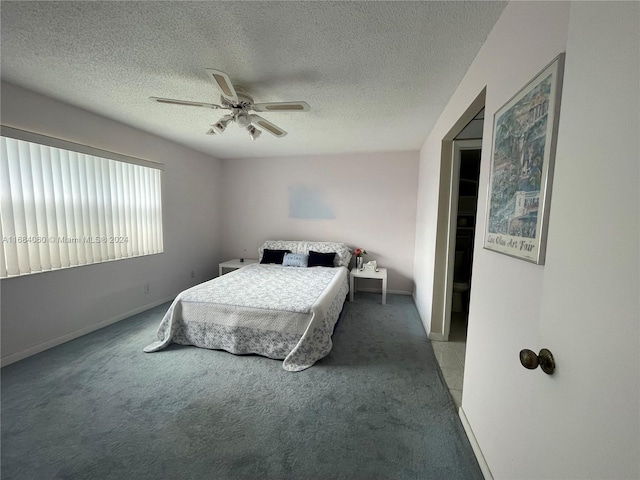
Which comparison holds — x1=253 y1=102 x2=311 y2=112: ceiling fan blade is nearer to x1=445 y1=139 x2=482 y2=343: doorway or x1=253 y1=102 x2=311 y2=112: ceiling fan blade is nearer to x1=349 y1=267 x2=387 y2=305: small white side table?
x1=445 y1=139 x2=482 y2=343: doorway

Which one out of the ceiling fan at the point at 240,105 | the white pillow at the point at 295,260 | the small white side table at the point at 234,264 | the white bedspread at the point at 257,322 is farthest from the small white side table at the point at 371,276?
the ceiling fan at the point at 240,105

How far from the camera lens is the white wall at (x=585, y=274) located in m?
0.46

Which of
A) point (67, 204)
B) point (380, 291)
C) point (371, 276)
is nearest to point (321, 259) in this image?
point (371, 276)

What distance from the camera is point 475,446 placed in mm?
1354

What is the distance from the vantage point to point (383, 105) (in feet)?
7.44

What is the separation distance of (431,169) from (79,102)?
3.62 meters

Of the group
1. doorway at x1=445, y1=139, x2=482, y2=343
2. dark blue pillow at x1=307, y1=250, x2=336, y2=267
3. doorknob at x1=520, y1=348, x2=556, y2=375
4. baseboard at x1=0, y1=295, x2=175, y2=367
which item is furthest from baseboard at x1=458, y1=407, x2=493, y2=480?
baseboard at x1=0, y1=295, x2=175, y2=367

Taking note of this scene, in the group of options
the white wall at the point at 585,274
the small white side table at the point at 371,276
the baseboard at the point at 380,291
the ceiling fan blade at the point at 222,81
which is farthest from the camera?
the baseboard at the point at 380,291

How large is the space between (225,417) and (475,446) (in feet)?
4.87

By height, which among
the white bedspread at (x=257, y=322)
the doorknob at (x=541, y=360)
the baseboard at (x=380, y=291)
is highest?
the doorknob at (x=541, y=360)

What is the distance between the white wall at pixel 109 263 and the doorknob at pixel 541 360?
11.3 ft

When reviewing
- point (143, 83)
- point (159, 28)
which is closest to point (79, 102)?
point (143, 83)

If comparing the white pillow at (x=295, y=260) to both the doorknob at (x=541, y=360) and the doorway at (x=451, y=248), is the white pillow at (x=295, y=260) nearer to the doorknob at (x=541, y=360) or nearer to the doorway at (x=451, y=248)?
the doorway at (x=451, y=248)

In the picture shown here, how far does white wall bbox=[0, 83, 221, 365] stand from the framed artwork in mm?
3521
